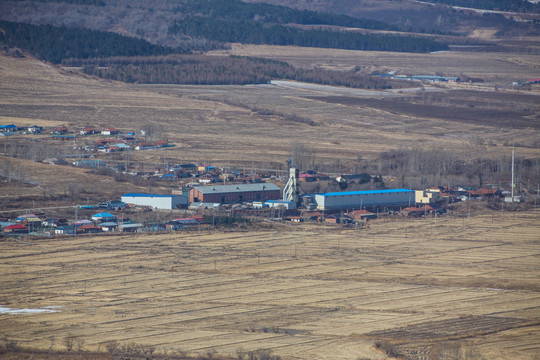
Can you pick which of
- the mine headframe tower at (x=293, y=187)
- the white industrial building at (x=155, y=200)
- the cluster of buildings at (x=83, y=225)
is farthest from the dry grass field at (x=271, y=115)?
the cluster of buildings at (x=83, y=225)

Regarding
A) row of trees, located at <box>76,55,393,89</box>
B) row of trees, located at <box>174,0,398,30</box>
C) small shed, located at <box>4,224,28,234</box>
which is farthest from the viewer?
row of trees, located at <box>174,0,398,30</box>

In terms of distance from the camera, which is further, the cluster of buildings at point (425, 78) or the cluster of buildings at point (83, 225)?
the cluster of buildings at point (425, 78)

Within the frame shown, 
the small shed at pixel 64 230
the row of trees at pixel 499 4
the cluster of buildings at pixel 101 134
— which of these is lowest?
the small shed at pixel 64 230

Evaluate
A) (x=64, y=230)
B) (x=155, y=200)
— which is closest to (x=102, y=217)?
(x=64, y=230)

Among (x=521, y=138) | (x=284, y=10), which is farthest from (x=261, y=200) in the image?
(x=284, y=10)

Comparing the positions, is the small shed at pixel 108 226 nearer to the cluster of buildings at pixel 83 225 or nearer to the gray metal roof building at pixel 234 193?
the cluster of buildings at pixel 83 225

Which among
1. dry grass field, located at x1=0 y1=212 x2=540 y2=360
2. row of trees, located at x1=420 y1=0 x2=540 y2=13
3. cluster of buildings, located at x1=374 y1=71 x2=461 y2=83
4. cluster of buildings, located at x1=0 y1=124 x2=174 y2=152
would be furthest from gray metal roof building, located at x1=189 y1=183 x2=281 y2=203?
row of trees, located at x1=420 y1=0 x2=540 y2=13

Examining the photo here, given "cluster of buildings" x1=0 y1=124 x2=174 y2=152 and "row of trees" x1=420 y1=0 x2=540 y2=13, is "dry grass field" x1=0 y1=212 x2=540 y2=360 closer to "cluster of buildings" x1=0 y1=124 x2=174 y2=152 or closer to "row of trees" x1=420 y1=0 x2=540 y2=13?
"cluster of buildings" x1=0 y1=124 x2=174 y2=152
